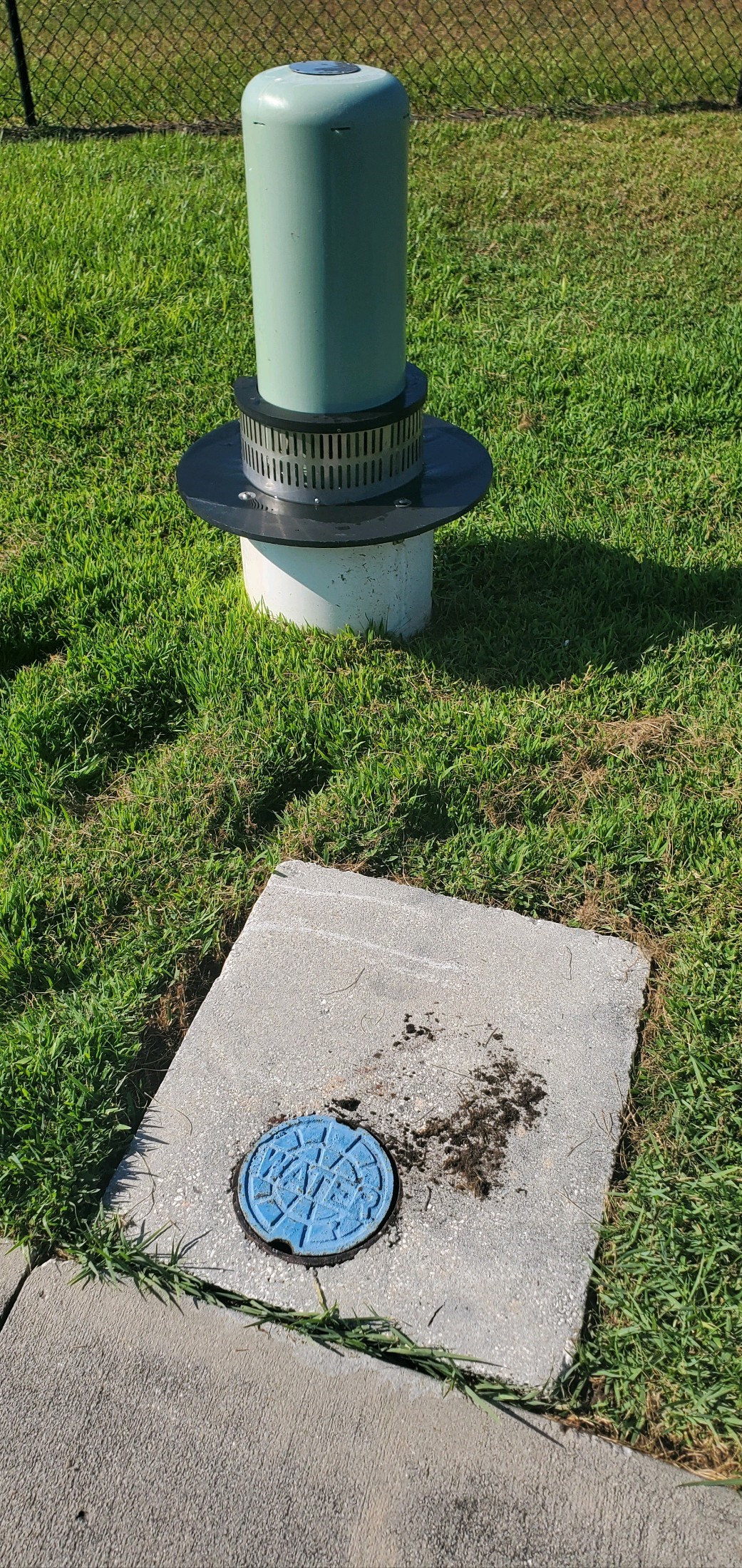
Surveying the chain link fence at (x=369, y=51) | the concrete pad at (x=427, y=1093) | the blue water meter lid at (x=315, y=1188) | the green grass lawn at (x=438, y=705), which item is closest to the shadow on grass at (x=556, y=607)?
the green grass lawn at (x=438, y=705)

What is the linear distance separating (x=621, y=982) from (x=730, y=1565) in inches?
43.9

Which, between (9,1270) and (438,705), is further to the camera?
(438,705)

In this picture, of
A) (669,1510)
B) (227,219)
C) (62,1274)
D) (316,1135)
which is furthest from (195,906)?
(227,219)

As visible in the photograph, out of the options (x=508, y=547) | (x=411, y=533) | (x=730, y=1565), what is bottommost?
(x=730, y=1565)

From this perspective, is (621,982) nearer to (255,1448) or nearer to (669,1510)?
(669,1510)

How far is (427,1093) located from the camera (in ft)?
7.74

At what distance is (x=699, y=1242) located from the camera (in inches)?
83.6

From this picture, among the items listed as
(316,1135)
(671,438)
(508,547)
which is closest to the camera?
(316,1135)

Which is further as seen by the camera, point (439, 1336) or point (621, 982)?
point (621, 982)

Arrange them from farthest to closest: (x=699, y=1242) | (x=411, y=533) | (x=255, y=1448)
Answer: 1. (x=411, y=533)
2. (x=699, y=1242)
3. (x=255, y=1448)

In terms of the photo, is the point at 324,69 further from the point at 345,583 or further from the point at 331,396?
the point at 345,583

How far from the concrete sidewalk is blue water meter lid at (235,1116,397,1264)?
7.1 inches

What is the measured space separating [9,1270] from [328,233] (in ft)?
7.90

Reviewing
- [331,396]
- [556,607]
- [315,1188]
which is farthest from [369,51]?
[315,1188]
